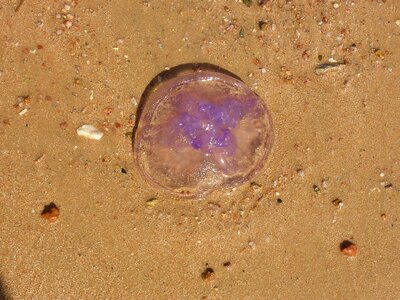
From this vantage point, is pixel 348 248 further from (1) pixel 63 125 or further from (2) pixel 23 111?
(2) pixel 23 111

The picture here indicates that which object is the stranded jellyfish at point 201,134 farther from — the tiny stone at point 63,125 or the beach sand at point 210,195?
the tiny stone at point 63,125

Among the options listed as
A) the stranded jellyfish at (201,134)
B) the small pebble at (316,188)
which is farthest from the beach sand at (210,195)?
the stranded jellyfish at (201,134)

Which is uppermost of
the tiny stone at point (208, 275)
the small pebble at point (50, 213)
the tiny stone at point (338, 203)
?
the tiny stone at point (338, 203)

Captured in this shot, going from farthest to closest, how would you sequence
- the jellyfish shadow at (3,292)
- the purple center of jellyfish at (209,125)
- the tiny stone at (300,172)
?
the tiny stone at (300,172), the jellyfish shadow at (3,292), the purple center of jellyfish at (209,125)

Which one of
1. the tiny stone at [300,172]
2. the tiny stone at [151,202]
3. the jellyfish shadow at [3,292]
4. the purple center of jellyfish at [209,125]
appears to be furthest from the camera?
the tiny stone at [300,172]

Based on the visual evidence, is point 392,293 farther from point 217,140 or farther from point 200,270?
point 217,140

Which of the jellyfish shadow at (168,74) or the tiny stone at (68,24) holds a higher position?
the tiny stone at (68,24)
